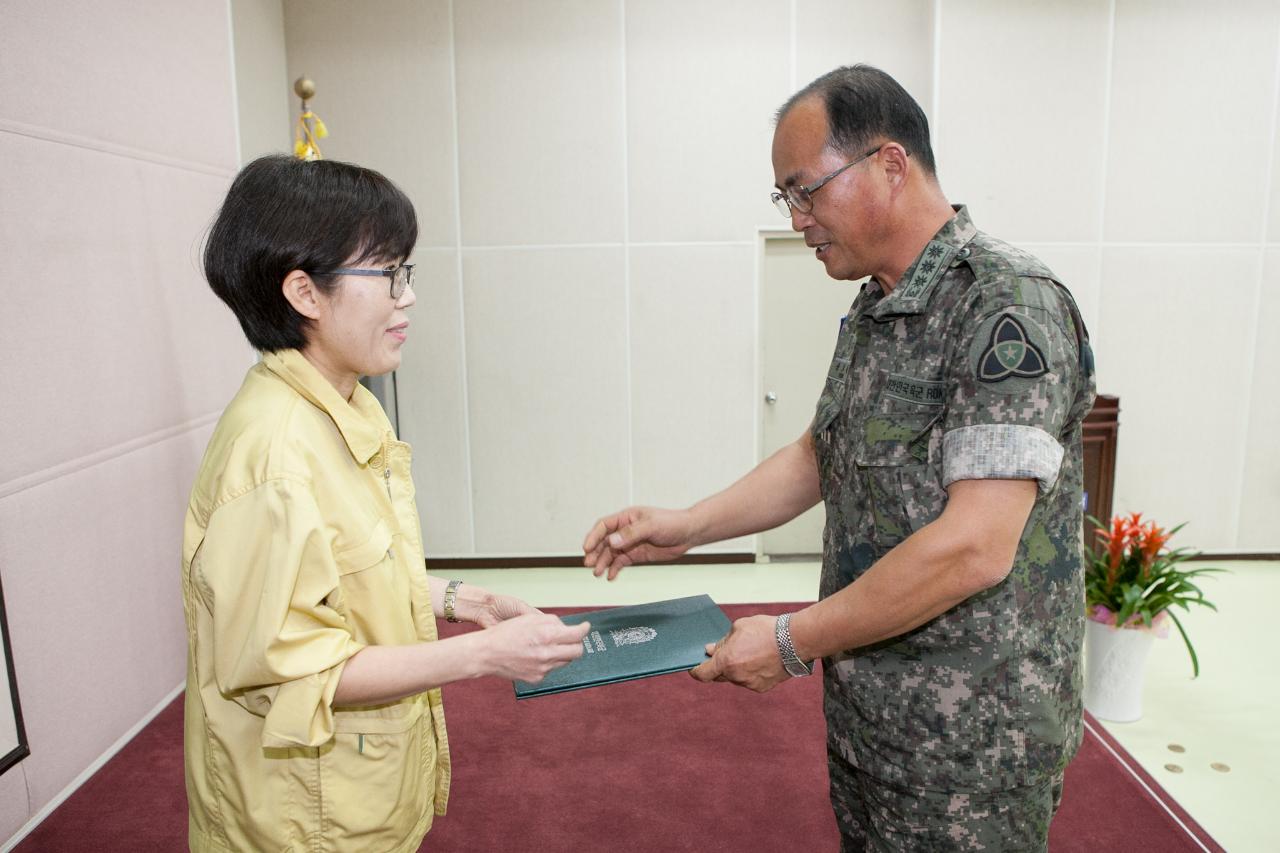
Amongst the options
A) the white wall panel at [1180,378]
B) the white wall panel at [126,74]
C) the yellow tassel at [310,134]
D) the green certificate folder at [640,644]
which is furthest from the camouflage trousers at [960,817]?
the white wall panel at [1180,378]

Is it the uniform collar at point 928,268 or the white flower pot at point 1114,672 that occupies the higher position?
the uniform collar at point 928,268

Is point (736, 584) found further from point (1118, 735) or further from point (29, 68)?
point (29, 68)

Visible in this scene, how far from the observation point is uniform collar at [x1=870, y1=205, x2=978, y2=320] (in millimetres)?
1322

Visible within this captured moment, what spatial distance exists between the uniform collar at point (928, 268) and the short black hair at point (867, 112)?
140 mm

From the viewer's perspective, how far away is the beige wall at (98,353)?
2.28m

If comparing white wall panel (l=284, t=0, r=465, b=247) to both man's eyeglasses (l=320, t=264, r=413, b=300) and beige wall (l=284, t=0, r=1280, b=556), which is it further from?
man's eyeglasses (l=320, t=264, r=413, b=300)

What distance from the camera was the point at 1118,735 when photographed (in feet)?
10.2

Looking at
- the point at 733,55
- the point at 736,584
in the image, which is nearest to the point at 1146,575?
the point at 736,584

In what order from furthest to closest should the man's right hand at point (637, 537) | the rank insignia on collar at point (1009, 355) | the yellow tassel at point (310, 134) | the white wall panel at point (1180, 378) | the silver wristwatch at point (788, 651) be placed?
the white wall panel at point (1180, 378) → the yellow tassel at point (310, 134) → the man's right hand at point (637, 537) → the silver wristwatch at point (788, 651) → the rank insignia on collar at point (1009, 355)

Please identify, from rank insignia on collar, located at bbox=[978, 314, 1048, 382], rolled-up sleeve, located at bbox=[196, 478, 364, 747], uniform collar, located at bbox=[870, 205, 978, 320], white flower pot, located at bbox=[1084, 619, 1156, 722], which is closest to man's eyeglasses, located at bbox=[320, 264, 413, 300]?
rolled-up sleeve, located at bbox=[196, 478, 364, 747]

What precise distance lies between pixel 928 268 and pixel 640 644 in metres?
0.89

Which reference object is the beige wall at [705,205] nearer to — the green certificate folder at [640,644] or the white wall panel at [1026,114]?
the white wall panel at [1026,114]

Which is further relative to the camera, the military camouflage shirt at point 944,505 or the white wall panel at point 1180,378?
the white wall panel at point 1180,378

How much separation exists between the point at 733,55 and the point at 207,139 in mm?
2836
